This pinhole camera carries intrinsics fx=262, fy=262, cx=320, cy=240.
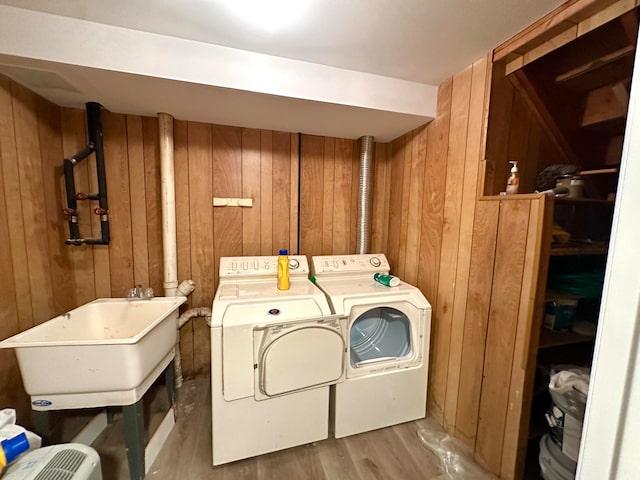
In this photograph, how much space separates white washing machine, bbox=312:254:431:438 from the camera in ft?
5.03

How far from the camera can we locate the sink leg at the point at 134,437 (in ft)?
3.84

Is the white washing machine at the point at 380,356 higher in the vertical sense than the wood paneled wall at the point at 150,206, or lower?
lower

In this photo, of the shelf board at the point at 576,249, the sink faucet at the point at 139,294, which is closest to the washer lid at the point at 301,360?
the sink faucet at the point at 139,294

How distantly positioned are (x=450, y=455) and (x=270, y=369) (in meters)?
1.13

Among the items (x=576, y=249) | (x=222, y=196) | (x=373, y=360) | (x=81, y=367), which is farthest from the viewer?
(x=222, y=196)

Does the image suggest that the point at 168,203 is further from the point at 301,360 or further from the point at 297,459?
the point at 297,459

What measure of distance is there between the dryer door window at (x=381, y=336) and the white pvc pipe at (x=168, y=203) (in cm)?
128

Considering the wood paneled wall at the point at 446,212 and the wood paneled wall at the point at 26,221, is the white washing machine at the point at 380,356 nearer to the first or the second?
the wood paneled wall at the point at 446,212

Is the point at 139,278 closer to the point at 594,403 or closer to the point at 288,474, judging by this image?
the point at 288,474

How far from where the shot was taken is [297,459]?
143 centimetres

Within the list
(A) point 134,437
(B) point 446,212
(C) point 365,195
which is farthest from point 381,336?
(A) point 134,437

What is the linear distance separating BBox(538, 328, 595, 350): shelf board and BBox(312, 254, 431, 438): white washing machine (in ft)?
1.80

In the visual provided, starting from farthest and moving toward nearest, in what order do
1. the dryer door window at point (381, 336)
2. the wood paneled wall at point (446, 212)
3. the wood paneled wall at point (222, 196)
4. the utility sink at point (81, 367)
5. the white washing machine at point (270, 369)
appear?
1. the wood paneled wall at point (222, 196)
2. the dryer door window at point (381, 336)
3. the wood paneled wall at point (446, 212)
4. the white washing machine at point (270, 369)
5. the utility sink at point (81, 367)

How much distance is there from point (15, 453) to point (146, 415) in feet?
2.98
